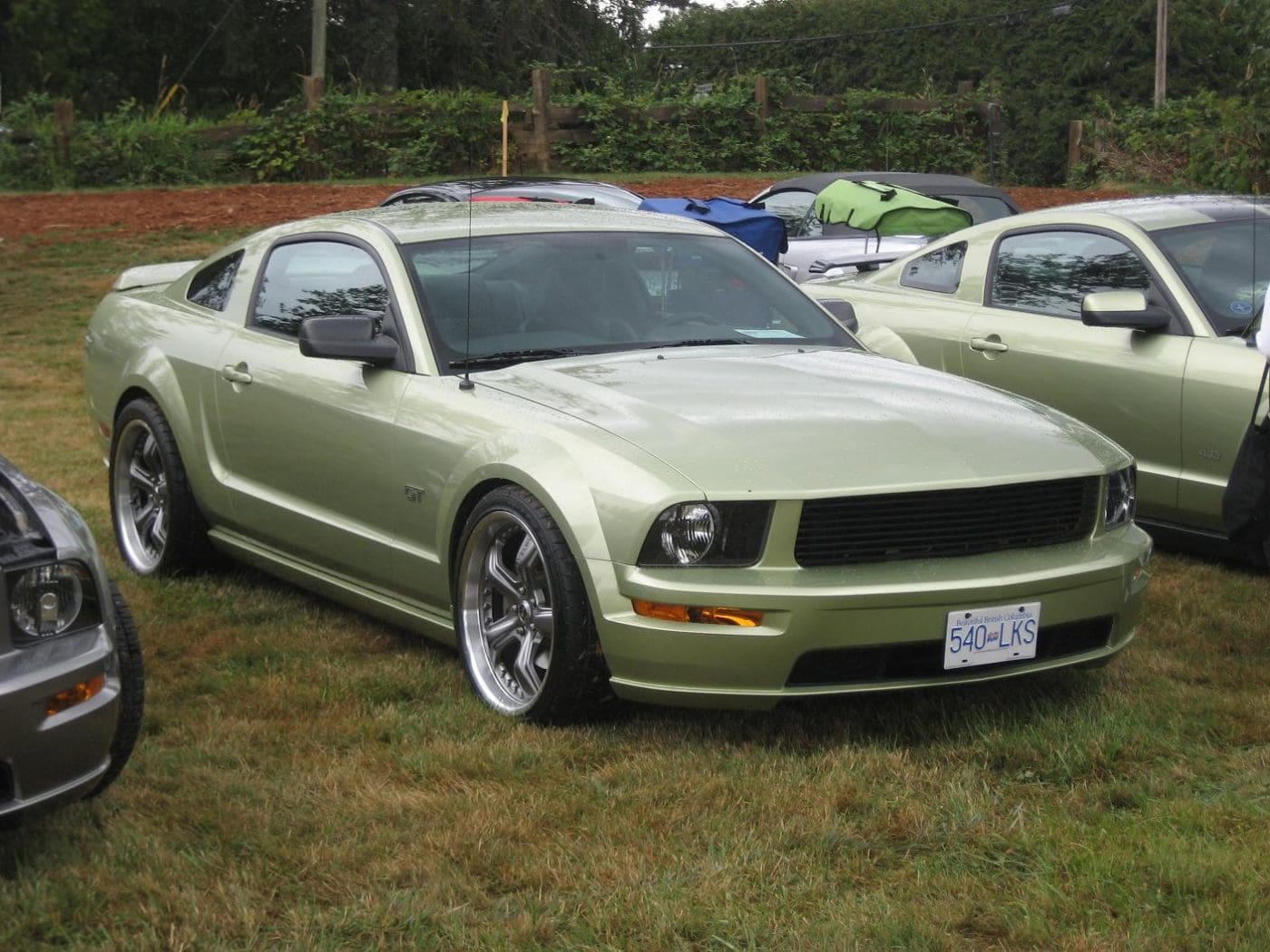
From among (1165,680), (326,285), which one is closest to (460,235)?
(326,285)

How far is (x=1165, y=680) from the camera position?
531cm

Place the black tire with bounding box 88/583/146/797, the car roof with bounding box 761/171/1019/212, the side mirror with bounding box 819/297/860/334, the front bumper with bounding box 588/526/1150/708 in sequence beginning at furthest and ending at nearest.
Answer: the car roof with bounding box 761/171/1019/212 < the side mirror with bounding box 819/297/860/334 < the front bumper with bounding box 588/526/1150/708 < the black tire with bounding box 88/583/146/797

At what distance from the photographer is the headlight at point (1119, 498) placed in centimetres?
514

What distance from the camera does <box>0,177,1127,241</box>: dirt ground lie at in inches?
783

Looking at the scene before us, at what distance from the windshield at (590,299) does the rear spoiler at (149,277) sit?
231 centimetres

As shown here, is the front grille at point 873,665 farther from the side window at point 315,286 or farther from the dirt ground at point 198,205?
the dirt ground at point 198,205

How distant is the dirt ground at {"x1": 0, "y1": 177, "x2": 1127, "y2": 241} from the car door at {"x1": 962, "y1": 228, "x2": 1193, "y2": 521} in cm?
1319

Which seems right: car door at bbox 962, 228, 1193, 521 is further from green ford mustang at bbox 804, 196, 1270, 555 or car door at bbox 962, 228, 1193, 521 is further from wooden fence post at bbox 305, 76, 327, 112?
wooden fence post at bbox 305, 76, 327, 112

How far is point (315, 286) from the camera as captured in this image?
623cm

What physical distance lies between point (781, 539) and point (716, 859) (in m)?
0.92

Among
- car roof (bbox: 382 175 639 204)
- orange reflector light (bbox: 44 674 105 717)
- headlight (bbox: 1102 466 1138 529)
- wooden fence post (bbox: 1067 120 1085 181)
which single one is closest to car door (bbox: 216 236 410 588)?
orange reflector light (bbox: 44 674 105 717)

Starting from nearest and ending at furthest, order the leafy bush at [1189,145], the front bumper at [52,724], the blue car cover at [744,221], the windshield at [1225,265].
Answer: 1. the front bumper at [52,724]
2. the windshield at [1225,265]
3. the blue car cover at [744,221]
4. the leafy bush at [1189,145]

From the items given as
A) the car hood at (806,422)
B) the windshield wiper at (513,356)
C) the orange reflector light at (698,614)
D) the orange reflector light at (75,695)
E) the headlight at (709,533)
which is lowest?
the orange reflector light at (698,614)

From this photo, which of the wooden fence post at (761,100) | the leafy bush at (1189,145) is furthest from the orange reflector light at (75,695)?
the wooden fence post at (761,100)
